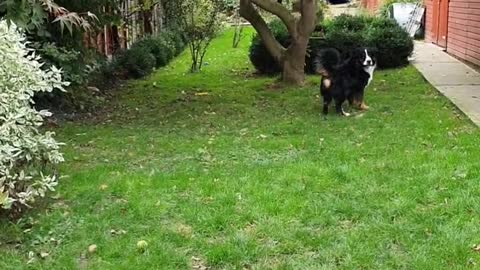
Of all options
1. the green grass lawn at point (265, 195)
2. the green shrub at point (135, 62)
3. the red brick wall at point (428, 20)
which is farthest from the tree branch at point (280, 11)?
the red brick wall at point (428, 20)

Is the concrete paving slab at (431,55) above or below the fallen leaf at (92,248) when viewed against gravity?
below

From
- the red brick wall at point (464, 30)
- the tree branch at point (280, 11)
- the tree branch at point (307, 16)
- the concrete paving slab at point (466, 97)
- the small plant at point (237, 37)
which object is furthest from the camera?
the small plant at point (237, 37)

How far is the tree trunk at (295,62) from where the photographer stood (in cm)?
1071

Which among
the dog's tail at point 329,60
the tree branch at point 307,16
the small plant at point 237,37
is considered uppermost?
the tree branch at point 307,16

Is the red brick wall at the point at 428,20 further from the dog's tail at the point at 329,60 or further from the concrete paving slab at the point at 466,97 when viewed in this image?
the dog's tail at the point at 329,60

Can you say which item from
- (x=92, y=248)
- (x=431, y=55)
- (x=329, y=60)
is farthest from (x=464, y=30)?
(x=92, y=248)

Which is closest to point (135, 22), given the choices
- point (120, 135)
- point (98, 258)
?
point (120, 135)

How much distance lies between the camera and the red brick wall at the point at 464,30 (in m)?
12.8

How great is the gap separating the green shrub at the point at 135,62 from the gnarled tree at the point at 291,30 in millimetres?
2803

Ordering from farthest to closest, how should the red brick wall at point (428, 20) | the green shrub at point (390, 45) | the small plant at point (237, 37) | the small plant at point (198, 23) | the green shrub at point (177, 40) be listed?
Result: the small plant at point (237, 37)
the red brick wall at point (428, 20)
the green shrub at point (177, 40)
the small plant at point (198, 23)
the green shrub at point (390, 45)

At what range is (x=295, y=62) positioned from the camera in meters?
10.7

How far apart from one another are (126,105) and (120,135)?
7.51 ft

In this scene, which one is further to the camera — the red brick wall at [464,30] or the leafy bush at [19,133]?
the red brick wall at [464,30]

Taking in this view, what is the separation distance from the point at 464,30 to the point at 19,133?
1136cm
